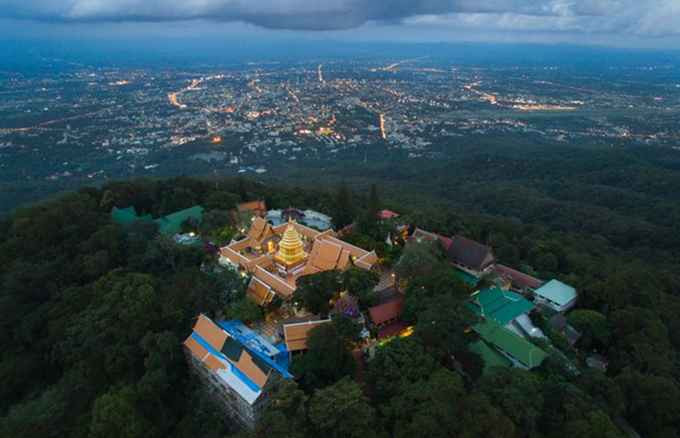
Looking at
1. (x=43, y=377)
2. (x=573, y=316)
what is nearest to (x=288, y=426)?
(x=43, y=377)

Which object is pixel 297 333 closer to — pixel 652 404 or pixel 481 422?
pixel 481 422

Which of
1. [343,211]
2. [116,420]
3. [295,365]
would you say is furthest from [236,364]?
[343,211]

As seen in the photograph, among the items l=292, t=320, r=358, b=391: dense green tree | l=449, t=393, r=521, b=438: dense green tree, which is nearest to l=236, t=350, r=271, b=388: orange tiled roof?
l=292, t=320, r=358, b=391: dense green tree

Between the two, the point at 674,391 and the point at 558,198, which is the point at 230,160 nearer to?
the point at 558,198

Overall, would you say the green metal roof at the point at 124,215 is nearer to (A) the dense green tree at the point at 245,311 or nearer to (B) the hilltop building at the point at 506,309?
(A) the dense green tree at the point at 245,311

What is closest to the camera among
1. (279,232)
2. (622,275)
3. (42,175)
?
(622,275)

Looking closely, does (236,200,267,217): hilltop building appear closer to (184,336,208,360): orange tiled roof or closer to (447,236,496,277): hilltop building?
(184,336,208,360): orange tiled roof

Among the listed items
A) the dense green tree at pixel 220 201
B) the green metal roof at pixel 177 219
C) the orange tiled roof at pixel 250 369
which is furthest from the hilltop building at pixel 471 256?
the green metal roof at pixel 177 219
